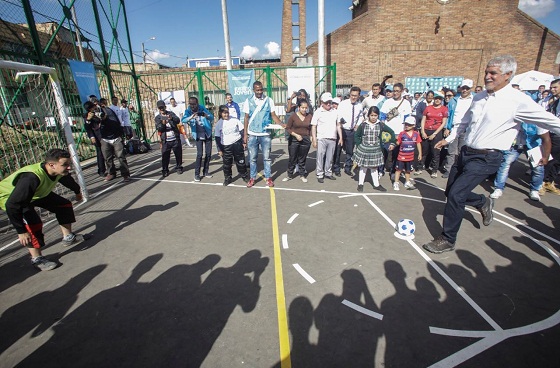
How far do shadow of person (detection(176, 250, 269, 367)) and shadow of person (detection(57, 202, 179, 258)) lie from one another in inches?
92.8

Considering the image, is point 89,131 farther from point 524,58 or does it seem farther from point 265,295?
point 524,58

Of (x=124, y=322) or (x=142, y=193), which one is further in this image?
(x=142, y=193)

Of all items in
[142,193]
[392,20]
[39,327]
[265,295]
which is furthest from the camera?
[392,20]

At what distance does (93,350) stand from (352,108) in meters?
6.66

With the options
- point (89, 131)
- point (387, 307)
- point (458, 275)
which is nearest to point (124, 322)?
point (387, 307)

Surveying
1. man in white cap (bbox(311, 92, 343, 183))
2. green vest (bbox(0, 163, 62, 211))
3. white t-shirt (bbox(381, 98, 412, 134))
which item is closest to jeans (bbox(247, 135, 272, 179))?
man in white cap (bbox(311, 92, 343, 183))

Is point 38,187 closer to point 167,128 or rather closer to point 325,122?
point 167,128

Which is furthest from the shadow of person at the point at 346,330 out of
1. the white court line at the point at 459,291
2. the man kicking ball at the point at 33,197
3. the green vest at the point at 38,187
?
the green vest at the point at 38,187

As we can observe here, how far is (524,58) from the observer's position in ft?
63.0

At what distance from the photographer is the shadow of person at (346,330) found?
2.37 meters

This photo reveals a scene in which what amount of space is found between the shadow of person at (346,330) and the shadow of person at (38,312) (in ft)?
8.97

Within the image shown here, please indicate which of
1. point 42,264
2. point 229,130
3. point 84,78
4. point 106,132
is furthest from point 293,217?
point 84,78

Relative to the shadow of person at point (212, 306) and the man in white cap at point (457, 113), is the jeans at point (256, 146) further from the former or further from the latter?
the man in white cap at point (457, 113)

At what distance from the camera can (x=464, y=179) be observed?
12.1 feet
